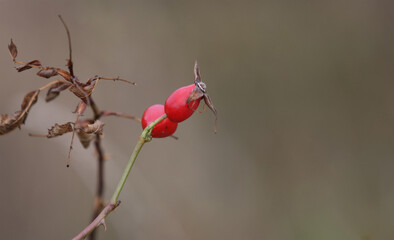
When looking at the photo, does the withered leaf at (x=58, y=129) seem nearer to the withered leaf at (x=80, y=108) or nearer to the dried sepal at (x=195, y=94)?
the withered leaf at (x=80, y=108)

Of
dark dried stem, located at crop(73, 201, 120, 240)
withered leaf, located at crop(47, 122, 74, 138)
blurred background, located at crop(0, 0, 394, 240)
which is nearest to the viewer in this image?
dark dried stem, located at crop(73, 201, 120, 240)

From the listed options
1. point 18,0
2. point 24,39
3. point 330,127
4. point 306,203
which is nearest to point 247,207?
point 306,203

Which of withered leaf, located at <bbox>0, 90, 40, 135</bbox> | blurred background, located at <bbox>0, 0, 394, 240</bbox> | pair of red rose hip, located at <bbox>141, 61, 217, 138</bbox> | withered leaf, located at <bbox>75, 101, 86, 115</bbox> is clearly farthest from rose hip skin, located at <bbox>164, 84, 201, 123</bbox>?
blurred background, located at <bbox>0, 0, 394, 240</bbox>

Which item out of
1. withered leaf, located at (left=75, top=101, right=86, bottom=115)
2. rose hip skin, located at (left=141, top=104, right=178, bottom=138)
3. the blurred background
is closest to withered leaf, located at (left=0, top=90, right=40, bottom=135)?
withered leaf, located at (left=75, top=101, right=86, bottom=115)

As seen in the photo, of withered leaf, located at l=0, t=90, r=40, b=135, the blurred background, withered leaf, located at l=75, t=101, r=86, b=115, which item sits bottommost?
the blurred background

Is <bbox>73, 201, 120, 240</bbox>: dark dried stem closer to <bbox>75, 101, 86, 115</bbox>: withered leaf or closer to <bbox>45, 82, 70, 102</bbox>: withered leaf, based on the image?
<bbox>75, 101, 86, 115</bbox>: withered leaf

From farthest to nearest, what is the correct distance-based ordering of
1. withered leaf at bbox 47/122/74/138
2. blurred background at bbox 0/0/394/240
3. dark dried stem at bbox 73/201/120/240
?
blurred background at bbox 0/0/394/240, withered leaf at bbox 47/122/74/138, dark dried stem at bbox 73/201/120/240

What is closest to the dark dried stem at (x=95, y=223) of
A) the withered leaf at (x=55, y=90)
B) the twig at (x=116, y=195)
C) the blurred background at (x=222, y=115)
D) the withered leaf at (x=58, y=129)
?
the twig at (x=116, y=195)

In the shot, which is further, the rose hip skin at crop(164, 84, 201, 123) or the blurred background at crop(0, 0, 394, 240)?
the blurred background at crop(0, 0, 394, 240)

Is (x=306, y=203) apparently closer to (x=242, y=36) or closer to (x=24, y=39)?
(x=242, y=36)

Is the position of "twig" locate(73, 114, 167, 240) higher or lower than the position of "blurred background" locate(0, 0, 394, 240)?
higher
